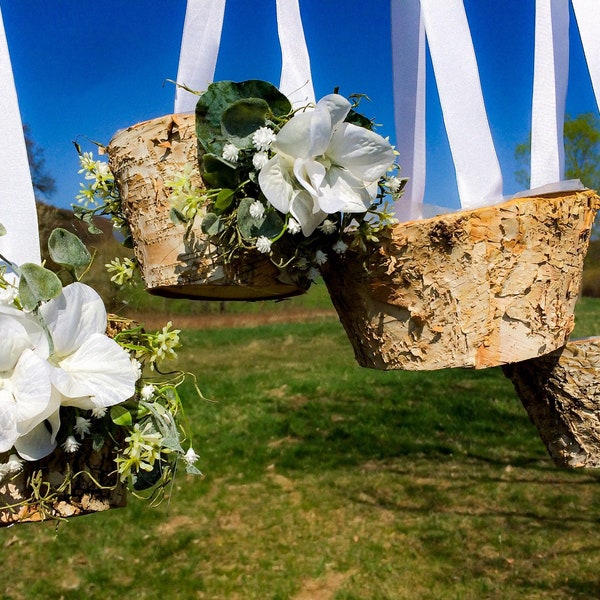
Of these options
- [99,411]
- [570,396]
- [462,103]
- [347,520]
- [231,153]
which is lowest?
[347,520]

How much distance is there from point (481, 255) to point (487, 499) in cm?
325

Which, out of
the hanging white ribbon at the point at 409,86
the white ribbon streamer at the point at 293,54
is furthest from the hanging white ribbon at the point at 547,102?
the white ribbon streamer at the point at 293,54

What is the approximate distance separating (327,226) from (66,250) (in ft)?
1.21

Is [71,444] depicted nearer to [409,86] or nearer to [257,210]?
[257,210]

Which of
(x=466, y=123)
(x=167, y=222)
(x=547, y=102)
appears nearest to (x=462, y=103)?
(x=466, y=123)

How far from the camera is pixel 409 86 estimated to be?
4.70ft

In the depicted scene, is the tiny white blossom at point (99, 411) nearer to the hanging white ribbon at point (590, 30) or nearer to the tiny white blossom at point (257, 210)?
the tiny white blossom at point (257, 210)

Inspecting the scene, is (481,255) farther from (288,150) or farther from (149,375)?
(149,375)

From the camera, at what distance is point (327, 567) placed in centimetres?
316

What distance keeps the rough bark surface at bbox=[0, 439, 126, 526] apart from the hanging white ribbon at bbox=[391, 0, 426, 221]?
33.4 inches

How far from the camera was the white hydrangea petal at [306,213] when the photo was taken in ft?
2.88

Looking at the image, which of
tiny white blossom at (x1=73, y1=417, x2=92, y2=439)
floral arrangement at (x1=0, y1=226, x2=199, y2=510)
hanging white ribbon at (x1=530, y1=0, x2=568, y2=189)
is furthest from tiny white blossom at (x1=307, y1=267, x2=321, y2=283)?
hanging white ribbon at (x1=530, y1=0, x2=568, y2=189)

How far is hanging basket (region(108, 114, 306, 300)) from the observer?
967 mm

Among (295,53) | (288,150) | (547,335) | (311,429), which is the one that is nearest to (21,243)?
(288,150)
